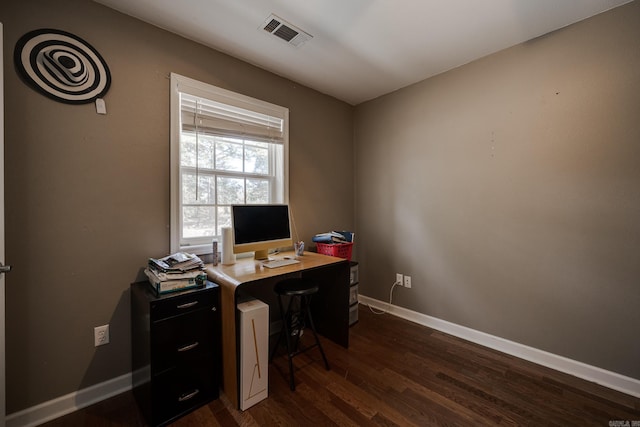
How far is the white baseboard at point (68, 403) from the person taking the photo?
54.7 inches

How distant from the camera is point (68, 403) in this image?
59.4 inches

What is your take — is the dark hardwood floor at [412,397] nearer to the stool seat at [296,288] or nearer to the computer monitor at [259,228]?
the stool seat at [296,288]

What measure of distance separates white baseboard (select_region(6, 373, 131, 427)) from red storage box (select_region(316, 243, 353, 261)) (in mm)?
1764

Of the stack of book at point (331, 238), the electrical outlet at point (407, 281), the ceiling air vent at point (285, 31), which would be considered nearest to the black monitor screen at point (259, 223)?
the stack of book at point (331, 238)

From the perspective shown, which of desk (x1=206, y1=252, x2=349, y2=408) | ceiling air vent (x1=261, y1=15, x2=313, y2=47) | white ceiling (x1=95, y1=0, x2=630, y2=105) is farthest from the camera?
ceiling air vent (x1=261, y1=15, x2=313, y2=47)

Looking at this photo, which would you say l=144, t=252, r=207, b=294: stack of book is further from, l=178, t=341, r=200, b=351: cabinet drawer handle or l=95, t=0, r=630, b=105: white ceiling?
l=95, t=0, r=630, b=105: white ceiling

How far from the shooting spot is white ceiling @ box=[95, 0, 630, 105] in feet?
5.40

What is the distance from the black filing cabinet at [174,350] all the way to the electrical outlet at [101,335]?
0.50 ft

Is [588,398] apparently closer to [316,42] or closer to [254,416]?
[254,416]

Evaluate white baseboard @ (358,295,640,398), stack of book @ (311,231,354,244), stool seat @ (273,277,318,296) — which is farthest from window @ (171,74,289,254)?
white baseboard @ (358,295,640,398)

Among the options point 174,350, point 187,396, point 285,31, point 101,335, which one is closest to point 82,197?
point 101,335

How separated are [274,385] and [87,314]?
1.28 meters

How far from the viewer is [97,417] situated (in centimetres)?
147

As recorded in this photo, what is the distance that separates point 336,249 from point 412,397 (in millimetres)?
1313
